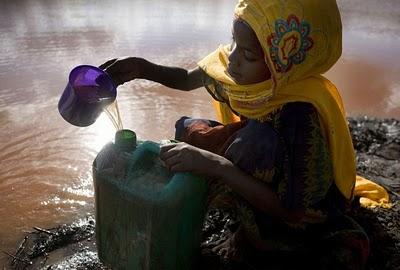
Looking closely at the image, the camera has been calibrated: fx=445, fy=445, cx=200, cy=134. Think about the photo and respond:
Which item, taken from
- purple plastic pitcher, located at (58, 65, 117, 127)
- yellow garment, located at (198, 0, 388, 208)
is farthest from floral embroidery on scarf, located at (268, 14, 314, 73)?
purple plastic pitcher, located at (58, 65, 117, 127)

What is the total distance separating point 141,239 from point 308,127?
2.34 feet

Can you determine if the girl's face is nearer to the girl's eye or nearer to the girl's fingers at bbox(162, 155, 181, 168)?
the girl's eye

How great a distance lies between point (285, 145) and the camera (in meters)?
1.59

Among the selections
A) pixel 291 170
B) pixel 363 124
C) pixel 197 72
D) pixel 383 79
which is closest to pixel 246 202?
pixel 291 170

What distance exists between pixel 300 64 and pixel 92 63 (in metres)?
2.94

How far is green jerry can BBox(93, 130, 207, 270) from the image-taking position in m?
1.48

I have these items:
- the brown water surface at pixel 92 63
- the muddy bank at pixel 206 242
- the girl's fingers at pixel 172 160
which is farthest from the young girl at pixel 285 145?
the brown water surface at pixel 92 63

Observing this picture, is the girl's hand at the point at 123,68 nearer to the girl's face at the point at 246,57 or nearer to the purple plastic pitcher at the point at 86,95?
the purple plastic pitcher at the point at 86,95

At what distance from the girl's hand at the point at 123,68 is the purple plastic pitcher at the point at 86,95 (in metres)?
0.22

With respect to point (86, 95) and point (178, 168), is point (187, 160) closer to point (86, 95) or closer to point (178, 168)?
point (178, 168)

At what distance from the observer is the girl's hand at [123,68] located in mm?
1799

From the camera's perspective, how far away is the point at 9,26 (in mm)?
4910

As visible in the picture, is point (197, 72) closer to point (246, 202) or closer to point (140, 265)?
point (246, 202)

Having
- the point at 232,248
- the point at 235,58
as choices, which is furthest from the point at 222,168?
the point at 232,248
